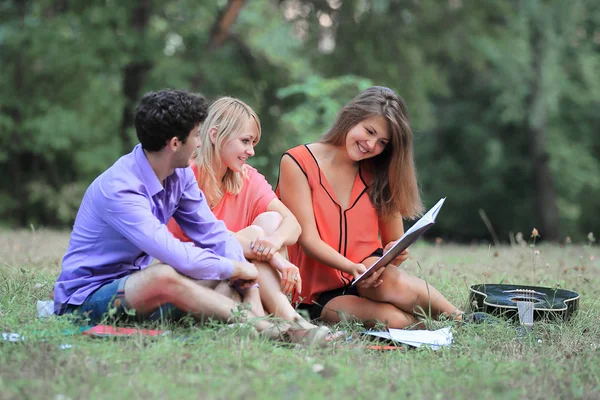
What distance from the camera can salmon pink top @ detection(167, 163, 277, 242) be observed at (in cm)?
378

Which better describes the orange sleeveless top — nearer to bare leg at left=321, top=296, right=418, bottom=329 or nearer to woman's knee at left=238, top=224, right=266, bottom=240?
bare leg at left=321, top=296, right=418, bottom=329

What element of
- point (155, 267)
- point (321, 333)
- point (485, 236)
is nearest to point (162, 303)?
point (155, 267)

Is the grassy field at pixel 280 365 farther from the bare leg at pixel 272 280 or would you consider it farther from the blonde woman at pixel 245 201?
the blonde woman at pixel 245 201

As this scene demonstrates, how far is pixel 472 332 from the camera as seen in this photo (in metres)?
3.45

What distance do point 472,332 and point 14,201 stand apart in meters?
10.5

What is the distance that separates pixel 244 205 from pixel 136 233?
0.98 m

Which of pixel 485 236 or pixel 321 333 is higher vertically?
pixel 321 333

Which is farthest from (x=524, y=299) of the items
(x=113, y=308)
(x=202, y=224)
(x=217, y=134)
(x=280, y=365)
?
(x=113, y=308)

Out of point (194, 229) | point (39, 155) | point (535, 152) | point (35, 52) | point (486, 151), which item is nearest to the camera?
point (194, 229)

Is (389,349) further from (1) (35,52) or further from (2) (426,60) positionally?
(2) (426,60)

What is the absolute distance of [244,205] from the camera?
12.5 feet

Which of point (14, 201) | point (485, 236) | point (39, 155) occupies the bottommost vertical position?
point (485, 236)

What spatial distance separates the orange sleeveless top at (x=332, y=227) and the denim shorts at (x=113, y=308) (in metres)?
0.95

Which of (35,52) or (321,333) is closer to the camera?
(321,333)
